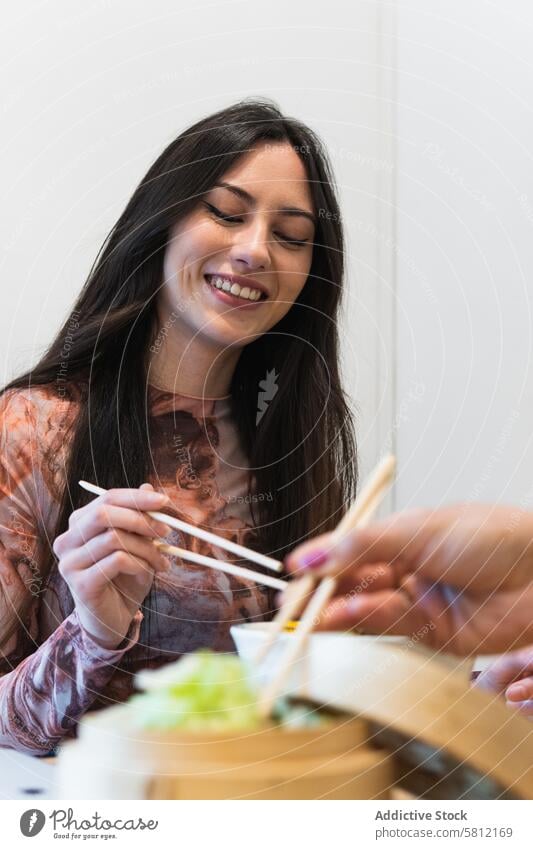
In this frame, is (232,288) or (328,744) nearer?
(328,744)

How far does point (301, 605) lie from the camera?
36 cm

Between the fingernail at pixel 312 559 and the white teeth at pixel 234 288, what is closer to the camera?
the fingernail at pixel 312 559

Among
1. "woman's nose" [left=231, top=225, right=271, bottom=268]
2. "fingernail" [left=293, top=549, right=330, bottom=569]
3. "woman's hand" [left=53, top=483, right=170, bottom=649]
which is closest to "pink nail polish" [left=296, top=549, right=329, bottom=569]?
"fingernail" [left=293, top=549, right=330, bottom=569]

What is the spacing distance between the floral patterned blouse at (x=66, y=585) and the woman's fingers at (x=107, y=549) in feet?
0.14

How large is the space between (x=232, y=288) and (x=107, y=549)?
16 centimetres

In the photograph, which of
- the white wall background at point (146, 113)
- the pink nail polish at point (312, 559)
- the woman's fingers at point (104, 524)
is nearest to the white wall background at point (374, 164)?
the white wall background at point (146, 113)

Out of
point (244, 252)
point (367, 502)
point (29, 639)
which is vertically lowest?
point (29, 639)

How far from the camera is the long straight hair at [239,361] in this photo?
478 mm

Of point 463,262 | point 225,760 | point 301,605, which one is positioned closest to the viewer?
point 225,760

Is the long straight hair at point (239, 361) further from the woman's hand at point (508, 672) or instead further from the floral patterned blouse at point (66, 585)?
the woman's hand at point (508, 672)

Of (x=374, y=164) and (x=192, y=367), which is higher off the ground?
(x=374, y=164)

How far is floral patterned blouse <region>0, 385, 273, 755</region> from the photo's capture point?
44 centimetres

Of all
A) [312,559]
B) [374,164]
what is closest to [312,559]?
[312,559]

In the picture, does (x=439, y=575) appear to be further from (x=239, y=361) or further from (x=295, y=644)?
(x=239, y=361)
